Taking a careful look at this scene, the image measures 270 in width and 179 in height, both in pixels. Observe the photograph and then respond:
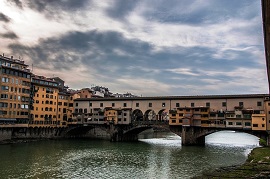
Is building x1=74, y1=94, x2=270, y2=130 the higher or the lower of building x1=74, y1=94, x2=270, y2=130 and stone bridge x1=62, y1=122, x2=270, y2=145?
the higher

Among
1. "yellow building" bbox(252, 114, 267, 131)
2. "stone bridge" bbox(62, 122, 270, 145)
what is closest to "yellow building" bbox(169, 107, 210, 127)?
"stone bridge" bbox(62, 122, 270, 145)

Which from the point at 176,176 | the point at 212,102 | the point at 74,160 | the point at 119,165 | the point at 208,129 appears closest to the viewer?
the point at 176,176

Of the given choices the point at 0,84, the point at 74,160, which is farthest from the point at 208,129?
the point at 0,84

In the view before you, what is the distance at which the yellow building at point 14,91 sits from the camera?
61.5 meters

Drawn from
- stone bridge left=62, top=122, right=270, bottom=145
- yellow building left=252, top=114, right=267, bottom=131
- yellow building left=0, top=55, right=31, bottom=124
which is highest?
yellow building left=0, top=55, right=31, bottom=124

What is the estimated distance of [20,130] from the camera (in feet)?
216

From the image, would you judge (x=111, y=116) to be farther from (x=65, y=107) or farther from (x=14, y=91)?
(x=14, y=91)

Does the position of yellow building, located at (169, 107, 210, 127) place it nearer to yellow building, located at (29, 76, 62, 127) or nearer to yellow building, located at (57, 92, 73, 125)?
yellow building, located at (57, 92, 73, 125)

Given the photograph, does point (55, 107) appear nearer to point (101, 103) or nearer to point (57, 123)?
point (57, 123)

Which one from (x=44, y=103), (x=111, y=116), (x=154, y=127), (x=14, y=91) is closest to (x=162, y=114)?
(x=111, y=116)

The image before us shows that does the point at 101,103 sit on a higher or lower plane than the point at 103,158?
higher

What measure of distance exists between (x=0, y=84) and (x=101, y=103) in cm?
2678

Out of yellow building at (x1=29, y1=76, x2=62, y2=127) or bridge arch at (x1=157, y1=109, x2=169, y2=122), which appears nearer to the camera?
yellow building at (x1=29, y1=76, x2=62, y2=127)

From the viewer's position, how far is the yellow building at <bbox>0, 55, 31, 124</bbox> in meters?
61.5
